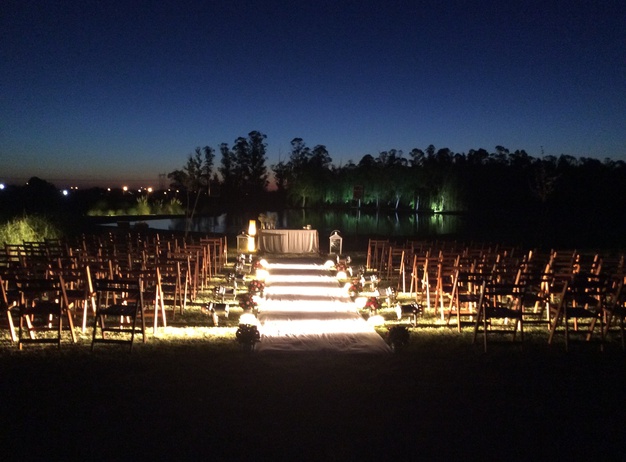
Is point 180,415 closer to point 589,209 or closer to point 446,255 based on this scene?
point 446,255

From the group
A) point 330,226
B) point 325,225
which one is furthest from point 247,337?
point 325,225

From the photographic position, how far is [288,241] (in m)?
22.2

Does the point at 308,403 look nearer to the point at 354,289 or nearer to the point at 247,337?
the point at 247,337

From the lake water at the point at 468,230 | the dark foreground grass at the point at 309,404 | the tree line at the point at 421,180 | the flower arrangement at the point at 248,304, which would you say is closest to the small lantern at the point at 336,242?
the lake water at the point at 468,230

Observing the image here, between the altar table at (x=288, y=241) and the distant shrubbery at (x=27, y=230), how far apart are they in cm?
774

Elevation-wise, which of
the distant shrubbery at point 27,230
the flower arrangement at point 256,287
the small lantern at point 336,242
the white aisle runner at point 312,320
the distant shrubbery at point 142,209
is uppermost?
the distant shrubbery at point 142,209

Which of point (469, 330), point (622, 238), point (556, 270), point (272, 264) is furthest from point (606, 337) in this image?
point (622, 238)

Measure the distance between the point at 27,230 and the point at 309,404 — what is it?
18777 millimetres

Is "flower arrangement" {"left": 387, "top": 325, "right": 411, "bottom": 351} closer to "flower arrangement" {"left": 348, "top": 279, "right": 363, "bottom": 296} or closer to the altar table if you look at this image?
"flower arrangement" {"left": 348, "top": 279, "right": 363, "bottom": 296}

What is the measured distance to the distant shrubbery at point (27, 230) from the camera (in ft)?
65.1

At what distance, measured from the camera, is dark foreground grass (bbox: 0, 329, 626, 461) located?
461cm

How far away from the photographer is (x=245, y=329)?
7555mm

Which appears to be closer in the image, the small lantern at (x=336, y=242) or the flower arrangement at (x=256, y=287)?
the flower arrangement at (x=256, y=287)

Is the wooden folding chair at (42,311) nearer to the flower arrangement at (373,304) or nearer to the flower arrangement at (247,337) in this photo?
the flower arrangement at (247,337)
